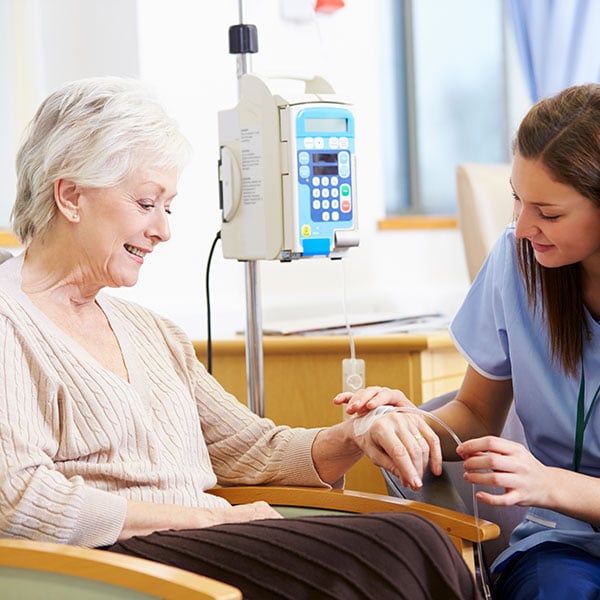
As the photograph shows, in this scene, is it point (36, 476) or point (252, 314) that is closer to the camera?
point (36, 476)

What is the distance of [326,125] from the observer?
211 centimetres

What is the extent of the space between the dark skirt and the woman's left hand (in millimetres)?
125

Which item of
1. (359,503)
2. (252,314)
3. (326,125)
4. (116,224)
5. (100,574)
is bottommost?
(359,503)

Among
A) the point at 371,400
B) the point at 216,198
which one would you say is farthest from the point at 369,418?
the point at 216,198

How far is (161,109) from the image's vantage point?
5.97ft

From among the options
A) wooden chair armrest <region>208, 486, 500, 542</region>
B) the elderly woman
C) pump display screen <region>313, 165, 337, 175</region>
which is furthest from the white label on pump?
wooden chair armrest <region>208, 486, 500, 542</region>

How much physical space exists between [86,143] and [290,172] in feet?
1.50

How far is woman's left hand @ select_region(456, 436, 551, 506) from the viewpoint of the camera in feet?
5.27

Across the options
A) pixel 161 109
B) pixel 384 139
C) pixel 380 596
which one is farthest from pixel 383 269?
pixel 380 596

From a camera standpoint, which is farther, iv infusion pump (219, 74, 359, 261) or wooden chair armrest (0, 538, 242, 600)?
iv infusion pump (219, 74, 359, 261)

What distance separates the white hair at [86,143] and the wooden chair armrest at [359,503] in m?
0.56

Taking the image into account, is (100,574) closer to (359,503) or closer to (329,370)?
(359,503)

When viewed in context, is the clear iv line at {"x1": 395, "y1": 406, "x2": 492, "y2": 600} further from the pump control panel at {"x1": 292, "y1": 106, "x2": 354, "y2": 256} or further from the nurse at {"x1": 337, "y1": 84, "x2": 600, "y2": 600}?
the pump control panel at {"x1": 292, "y1": 106, "x2": 354, "y2": 256}

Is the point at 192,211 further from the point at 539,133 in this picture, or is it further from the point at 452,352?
the point at 539,133
